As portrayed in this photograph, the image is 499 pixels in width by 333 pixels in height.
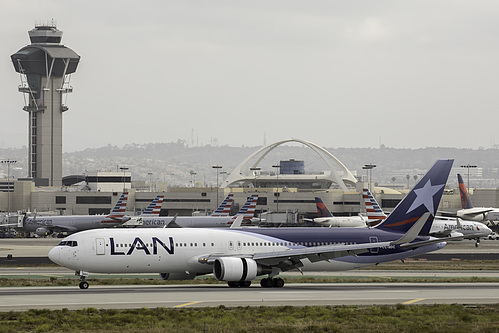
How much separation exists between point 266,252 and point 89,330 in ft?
72.5

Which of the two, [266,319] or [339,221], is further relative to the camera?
[339,221]

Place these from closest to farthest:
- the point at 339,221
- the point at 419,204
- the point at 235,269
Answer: the point at 235,269, the point at 419,204, the point at 339,221

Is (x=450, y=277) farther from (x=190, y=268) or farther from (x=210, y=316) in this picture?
(x=210, y=316)

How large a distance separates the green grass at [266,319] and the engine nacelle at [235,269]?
35.2 ft

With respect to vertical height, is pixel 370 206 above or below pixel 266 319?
above

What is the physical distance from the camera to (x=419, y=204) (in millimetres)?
56312

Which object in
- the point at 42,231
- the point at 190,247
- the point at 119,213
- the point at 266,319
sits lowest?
the point at 42,231

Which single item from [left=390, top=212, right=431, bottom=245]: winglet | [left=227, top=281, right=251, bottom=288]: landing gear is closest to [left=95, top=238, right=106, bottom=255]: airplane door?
[left=227, top=281, right=251, bottom=288]: landing gear

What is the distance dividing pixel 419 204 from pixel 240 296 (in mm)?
16912

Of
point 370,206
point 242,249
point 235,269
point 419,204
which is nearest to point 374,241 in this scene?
point 419,204

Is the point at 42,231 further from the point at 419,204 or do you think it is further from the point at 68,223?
the point at 419,204

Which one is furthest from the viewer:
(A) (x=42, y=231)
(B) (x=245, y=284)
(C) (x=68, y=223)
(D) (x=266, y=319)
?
(C) (x=68, y=223)

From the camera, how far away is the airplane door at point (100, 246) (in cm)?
4994

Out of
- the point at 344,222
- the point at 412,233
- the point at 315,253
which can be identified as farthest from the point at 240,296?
the point at 344,222
